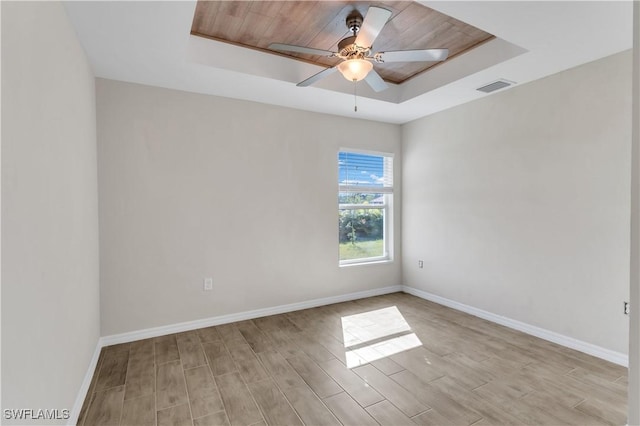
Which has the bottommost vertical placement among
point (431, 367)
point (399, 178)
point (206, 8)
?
point (431, 367)

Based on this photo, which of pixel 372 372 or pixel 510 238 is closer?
pixel 372 372

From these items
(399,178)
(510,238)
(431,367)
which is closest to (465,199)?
(510,238)

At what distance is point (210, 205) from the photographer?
3.54m

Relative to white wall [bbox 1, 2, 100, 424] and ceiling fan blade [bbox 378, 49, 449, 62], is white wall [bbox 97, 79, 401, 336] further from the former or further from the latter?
ceiling fan blade [bbox 378, 49, 449, 62]

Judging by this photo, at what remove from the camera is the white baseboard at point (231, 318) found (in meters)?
3.12

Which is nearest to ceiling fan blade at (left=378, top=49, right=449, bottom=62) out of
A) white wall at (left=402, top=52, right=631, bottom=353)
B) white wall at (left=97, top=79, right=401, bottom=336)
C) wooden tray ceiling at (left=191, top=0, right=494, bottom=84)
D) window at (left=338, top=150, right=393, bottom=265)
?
wooden tray ceiling at (left=191, top=0, right=494, bottom=84)

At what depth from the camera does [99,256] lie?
3018 millimetres

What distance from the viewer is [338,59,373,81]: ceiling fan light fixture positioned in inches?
93.5

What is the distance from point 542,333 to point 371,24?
10.6ft

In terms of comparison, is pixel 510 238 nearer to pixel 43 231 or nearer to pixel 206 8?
pixel 206 8

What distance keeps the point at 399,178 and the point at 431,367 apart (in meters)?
2.91

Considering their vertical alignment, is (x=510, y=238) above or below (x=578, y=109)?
below

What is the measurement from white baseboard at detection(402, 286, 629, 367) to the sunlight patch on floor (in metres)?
0.74

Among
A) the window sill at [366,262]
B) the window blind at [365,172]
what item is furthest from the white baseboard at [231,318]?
the window blind at [365,172]
